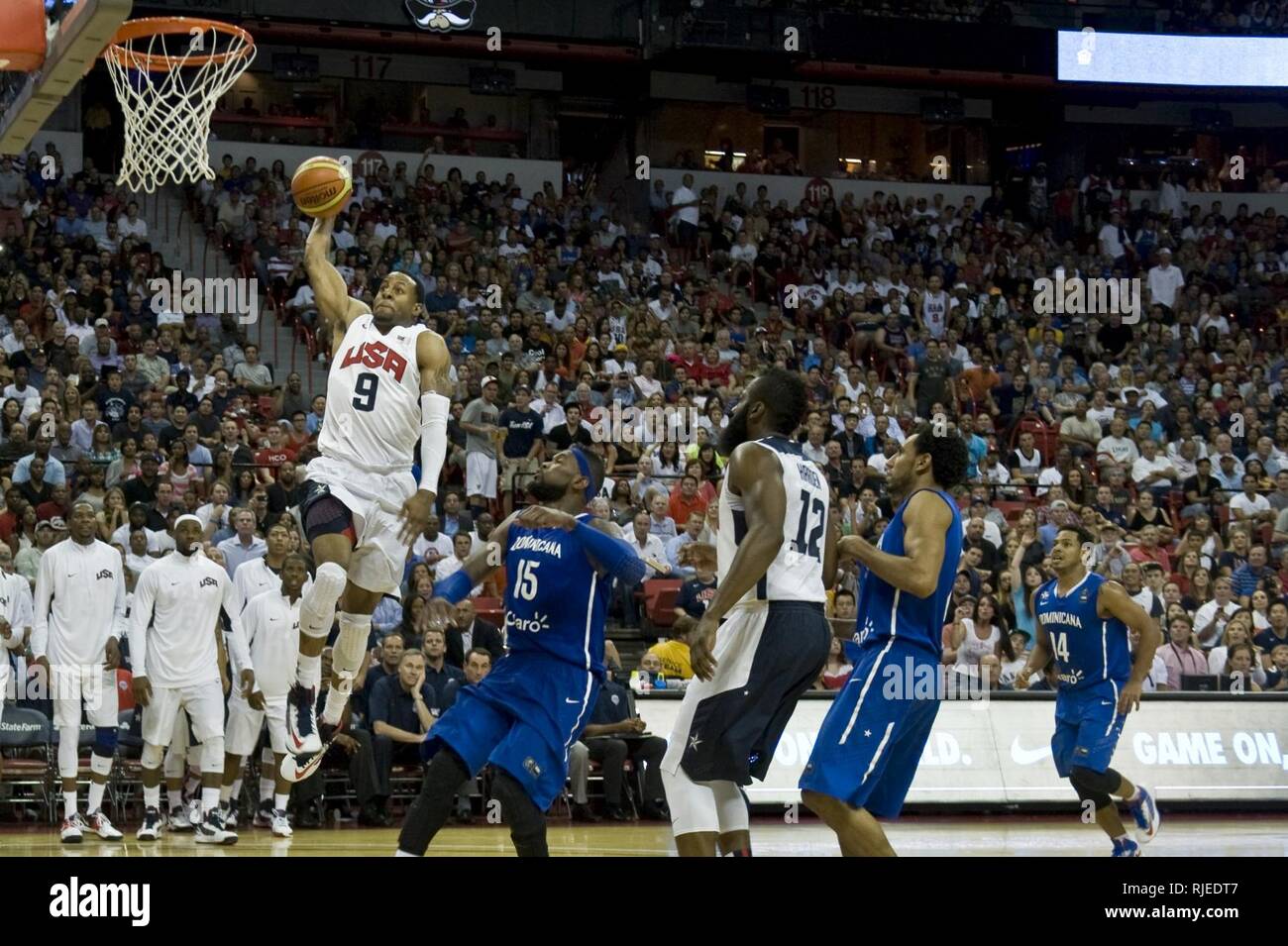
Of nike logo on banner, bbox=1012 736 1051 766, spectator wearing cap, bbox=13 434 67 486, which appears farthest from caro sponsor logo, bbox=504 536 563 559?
spectator wearing cap, bbox=13 434 67 486

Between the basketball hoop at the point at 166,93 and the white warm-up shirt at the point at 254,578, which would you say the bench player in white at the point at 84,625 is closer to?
the white warm-up shirt at the point at 254,578

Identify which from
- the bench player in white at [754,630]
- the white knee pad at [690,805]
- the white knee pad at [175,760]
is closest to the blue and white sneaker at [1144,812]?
the bench player in white at [754,630]

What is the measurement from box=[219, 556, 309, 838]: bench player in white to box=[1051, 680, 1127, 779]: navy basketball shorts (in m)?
5.03

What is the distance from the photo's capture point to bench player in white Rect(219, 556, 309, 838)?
11.5 metres

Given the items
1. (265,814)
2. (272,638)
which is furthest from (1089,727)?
(265,814)

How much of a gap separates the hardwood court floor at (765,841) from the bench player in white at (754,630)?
3.40m

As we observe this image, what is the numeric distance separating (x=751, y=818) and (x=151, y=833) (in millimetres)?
4504

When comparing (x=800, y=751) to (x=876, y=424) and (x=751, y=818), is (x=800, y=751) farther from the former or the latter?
(x=876, y=424)

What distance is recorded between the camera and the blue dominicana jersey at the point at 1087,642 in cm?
983

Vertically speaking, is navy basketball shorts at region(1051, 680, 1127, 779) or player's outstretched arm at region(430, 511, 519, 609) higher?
player's outstretched arm at region(430, 511, 519, 609)

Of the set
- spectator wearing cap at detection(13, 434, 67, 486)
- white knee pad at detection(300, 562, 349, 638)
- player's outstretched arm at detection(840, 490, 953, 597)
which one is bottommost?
white knee pad at detection(300, 562, 349, 638)

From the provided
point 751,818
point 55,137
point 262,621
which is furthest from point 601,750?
point 55,137
